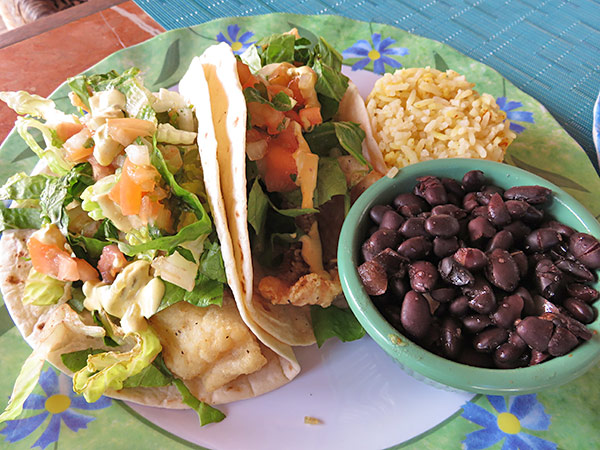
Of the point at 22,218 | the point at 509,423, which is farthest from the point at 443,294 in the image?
the point at 22,218

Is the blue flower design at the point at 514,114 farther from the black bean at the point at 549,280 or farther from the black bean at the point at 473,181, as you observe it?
the black bean at the point at 549,280

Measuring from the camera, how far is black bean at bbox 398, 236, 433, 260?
1424mm

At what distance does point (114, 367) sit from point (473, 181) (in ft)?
4.16

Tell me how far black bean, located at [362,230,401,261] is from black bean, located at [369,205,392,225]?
3.9 inches

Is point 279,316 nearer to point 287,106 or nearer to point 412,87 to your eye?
point 287,106

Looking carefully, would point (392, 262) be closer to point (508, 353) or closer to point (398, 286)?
point (398, 286)

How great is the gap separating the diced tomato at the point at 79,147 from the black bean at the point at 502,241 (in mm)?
1346

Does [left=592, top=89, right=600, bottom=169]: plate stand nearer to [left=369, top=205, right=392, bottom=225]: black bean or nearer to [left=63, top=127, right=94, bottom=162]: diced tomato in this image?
[left=369, top=205, right=392, bottom=225]: black bean

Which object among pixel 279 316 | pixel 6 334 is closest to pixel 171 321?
pixel 279 316

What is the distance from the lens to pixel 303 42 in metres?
2.25

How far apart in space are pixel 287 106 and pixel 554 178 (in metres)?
1.14

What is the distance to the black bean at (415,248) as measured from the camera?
1424 mm

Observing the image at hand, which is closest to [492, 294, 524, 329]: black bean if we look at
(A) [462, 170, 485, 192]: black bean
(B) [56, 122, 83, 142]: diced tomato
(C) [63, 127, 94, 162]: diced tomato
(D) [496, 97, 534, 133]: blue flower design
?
(A) [462, 170, 485, 192]: black bean

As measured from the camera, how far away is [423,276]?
4.47 ft
